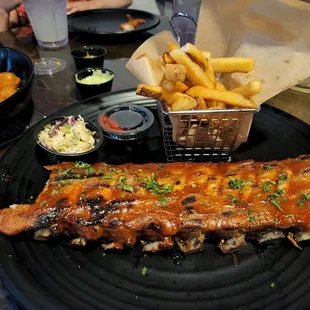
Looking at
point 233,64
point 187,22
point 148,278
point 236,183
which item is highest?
point 233,64

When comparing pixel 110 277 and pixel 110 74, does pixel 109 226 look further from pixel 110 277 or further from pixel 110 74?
pixel 110 74

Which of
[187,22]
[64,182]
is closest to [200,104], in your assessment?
[64,182]

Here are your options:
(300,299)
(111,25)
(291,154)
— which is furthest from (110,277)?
(111,25)

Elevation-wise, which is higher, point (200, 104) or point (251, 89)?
point (251, 89)

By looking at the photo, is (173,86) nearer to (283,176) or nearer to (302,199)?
(283,176)

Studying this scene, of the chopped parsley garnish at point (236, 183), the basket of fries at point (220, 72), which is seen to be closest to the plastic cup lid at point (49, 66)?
the basket of fries at point (220, 72)

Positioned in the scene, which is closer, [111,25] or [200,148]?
[200,148]
